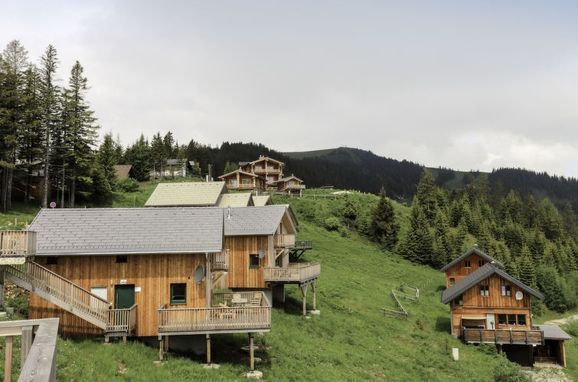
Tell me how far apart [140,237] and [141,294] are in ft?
10.2

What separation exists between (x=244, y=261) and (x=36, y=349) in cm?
2879

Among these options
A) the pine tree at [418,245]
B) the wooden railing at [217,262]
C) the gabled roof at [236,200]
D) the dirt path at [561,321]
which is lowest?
the dirt path at [561,321]

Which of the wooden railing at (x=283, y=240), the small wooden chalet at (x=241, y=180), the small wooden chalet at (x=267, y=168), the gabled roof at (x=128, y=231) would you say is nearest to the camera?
the gabled roof at (x=128, y=231)

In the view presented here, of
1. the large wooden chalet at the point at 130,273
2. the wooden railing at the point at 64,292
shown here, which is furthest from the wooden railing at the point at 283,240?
the wooden railing at the point at 64,292

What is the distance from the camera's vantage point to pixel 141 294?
23.5m

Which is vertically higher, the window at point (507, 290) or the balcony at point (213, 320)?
the balcony at point (213, 320)

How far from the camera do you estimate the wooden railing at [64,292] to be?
70.4 ft

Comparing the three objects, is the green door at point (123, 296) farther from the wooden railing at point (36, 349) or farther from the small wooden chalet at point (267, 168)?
the small wooden chalet at point (267, 168)

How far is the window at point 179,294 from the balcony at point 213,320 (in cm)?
185

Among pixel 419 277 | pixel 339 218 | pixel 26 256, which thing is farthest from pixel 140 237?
pixel 339 218

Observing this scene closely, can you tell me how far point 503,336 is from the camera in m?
38.4

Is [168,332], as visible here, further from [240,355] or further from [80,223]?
[80,223]

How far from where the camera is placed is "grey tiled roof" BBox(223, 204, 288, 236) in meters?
33.2

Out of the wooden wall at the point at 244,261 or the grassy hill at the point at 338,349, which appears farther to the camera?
the wooden wall at the point at 244,261
